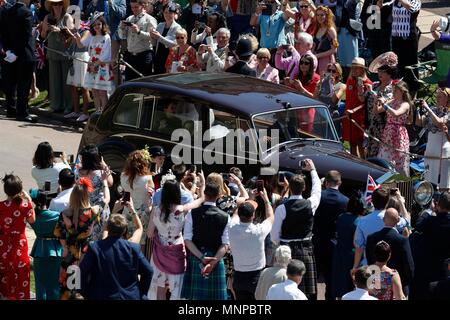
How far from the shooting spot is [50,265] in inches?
488

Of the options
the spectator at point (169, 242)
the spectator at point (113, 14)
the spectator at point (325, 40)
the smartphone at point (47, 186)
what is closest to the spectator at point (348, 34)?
the spectator at point (325, 40)

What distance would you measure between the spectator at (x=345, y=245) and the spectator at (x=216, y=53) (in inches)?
240

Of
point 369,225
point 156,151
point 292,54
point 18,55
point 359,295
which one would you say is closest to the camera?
point 359,295

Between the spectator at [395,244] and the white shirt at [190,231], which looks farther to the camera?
the white shirt at [190,231]

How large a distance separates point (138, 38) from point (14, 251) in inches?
310

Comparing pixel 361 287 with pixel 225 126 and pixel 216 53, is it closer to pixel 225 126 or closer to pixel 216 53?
pixel 225 126

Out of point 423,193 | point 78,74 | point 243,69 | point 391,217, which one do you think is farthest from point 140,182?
point 78,74

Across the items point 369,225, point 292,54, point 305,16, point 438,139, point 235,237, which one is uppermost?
point 305,16

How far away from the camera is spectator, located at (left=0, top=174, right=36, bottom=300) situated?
12039mm

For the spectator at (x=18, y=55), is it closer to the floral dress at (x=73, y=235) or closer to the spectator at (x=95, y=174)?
the spectator at (x=95, y=174)

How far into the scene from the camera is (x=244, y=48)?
17594mm

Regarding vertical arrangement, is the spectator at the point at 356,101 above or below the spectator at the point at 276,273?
above

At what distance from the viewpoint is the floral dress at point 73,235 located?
38.6 feet

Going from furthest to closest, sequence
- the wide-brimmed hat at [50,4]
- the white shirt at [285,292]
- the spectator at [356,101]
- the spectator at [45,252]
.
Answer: the wide-brimmed hat at [50,4] < the spectator at [356,101] < the spectator at [45,252] < the white shirt at [285,292]
